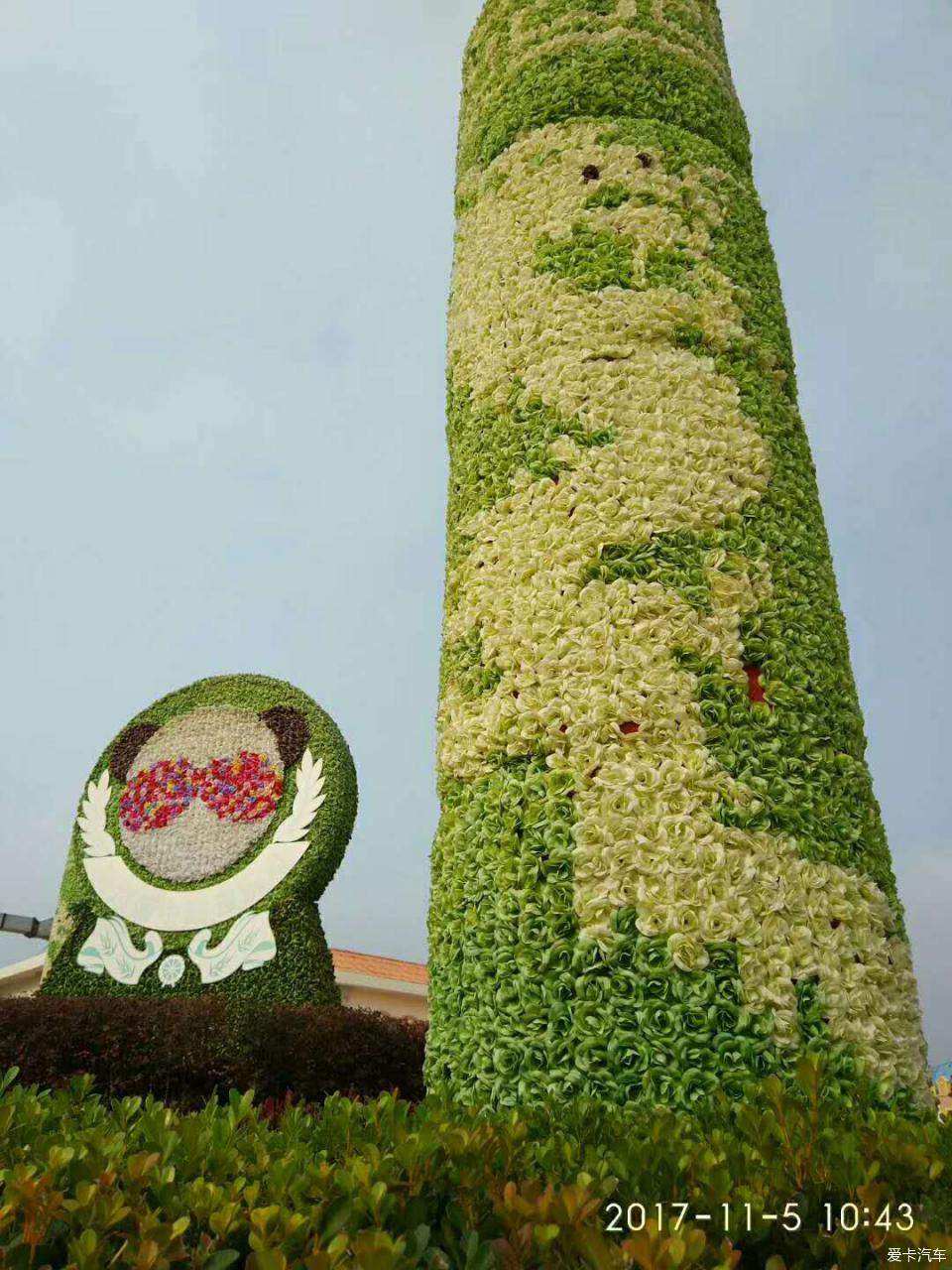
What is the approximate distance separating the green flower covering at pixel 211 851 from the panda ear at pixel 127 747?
1 centimetres

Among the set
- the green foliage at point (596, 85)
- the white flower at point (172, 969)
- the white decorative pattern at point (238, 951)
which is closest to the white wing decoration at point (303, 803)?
the white decorative pattern at point (238, 951)

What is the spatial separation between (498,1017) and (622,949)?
0.52m

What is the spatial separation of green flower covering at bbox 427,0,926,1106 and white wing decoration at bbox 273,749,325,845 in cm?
492

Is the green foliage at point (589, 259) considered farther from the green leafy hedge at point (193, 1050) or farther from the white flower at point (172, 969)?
the white flower at point (172, 969)

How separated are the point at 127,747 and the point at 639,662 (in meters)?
7.84

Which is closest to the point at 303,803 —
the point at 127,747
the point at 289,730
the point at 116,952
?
the point at 289,730

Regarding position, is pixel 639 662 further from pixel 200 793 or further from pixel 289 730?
pixel 200 793

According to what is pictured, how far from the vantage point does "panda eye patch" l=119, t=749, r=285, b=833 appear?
8.79 m

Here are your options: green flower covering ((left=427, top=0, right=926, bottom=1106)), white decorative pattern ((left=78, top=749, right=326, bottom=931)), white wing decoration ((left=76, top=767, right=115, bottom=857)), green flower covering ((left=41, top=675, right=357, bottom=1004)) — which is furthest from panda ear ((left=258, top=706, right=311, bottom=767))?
green flower covering ((left=427, top=0, right=926, bottom=1106))

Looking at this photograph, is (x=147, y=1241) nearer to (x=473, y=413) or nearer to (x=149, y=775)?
(x=473, y=413)

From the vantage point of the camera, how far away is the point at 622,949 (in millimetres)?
3023

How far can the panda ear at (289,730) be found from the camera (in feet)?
29.1

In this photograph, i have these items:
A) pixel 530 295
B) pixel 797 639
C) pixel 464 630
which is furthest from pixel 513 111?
pixel 797 639

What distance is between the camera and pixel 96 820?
935 cm
